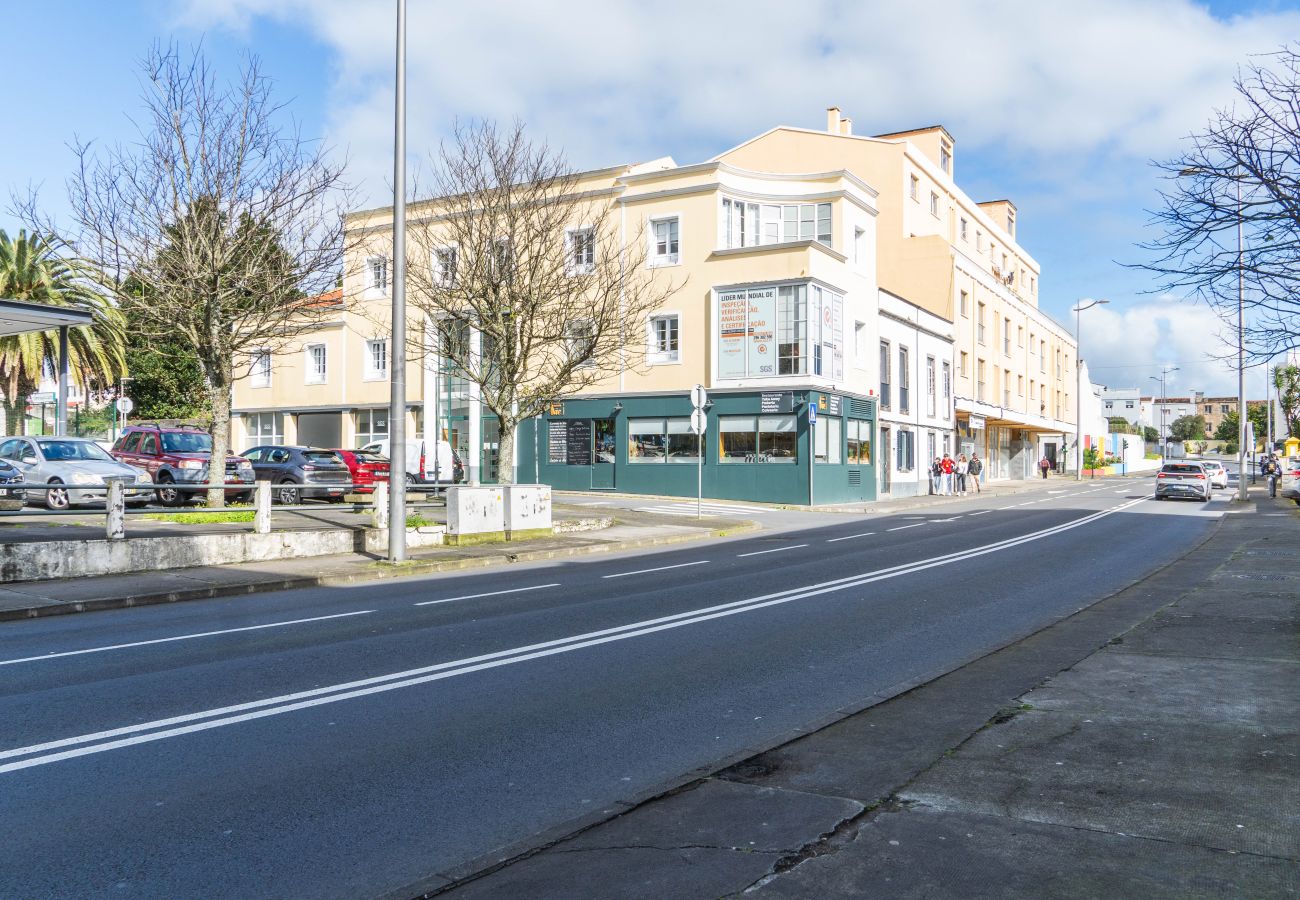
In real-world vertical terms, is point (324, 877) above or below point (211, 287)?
below

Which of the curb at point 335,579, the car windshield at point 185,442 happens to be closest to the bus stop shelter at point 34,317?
the car windshield at point 185,442

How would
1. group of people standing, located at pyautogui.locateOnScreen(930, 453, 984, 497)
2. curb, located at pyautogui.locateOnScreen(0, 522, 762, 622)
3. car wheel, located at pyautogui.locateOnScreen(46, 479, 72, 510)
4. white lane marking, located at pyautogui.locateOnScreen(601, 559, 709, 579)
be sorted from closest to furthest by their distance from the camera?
curb, located at pyautogui.locateOnScreen(0, 522, 762, 622)
white lane marking, located at pyautogui.locateOnScreen(601, 559, 709, 579)
car wheel, located at pyautogui.locateOnScreen(46, 479, 72, 510)
group of people standing, located at pyautogui.locateOnScreen(930, 453, 984, 497)

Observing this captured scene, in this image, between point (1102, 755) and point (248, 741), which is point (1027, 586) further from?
point (248, 741)

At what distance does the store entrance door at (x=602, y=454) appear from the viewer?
1371 inches

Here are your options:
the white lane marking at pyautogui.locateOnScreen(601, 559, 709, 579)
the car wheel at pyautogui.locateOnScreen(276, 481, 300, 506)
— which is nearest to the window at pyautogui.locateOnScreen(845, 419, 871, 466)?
the car wheel at pyautogui.locateOnScreen(276, 481, 300, 506)

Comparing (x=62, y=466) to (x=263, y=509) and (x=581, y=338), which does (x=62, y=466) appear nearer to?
(x=263, y=509)

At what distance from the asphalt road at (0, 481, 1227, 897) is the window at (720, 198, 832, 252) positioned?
22308mm

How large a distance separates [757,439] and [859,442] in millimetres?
5246

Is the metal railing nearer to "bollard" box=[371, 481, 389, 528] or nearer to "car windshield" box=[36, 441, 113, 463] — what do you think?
"bollard" box=[371, 481, 389, 528]

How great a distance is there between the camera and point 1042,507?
103 ft

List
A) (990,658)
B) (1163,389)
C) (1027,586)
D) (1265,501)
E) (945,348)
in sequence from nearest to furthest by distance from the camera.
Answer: (990,658), (1027,586), (1265,501), (945,348), (1163,389)

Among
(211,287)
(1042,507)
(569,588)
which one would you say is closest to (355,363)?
(211,287)

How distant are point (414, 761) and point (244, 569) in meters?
10.4

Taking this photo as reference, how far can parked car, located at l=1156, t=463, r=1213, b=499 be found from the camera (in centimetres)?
3591
